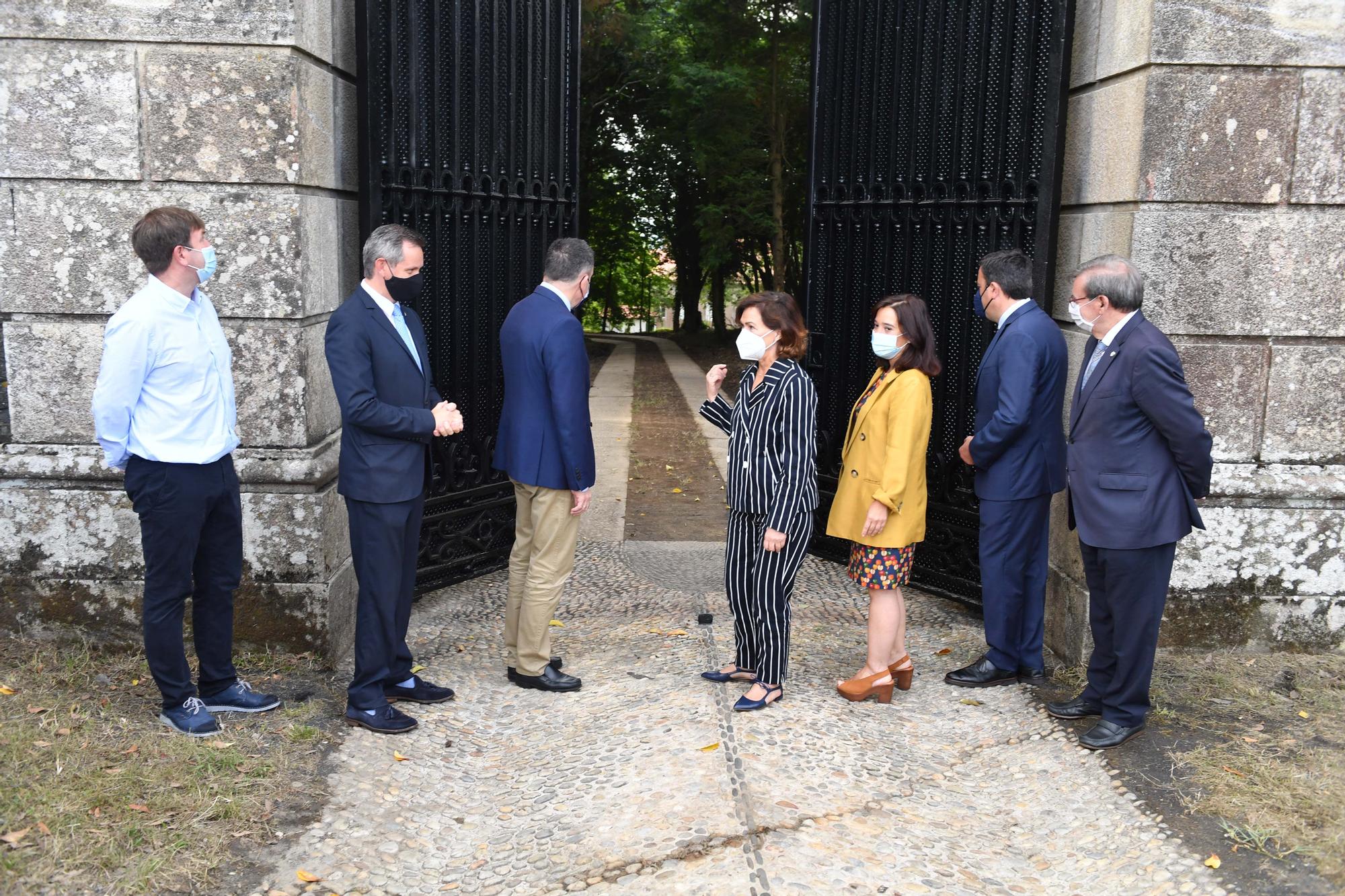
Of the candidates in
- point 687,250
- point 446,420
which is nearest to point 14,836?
point 446,420

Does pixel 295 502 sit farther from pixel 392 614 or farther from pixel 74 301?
pixel 74 301

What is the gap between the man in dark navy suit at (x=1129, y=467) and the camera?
415cm

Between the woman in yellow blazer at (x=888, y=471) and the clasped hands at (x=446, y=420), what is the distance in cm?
161

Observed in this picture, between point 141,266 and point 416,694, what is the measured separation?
2.15m

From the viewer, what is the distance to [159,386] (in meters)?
4.07

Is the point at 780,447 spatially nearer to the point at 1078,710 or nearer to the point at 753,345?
the point at 753,345

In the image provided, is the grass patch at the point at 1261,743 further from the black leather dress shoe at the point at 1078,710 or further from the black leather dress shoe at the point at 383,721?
the black leather dress shoe at the point at 383,721

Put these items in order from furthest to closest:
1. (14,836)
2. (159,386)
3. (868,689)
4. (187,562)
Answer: (868,689), (187,562), (159,386), (14,836)

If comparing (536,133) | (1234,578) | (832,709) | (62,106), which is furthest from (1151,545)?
(62,106)

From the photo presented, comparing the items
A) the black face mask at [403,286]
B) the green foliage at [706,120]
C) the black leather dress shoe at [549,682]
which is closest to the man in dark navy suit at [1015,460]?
the black leather dress shoe at [549,682]

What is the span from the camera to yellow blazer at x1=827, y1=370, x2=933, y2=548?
456cm

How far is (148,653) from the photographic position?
13.9 ft

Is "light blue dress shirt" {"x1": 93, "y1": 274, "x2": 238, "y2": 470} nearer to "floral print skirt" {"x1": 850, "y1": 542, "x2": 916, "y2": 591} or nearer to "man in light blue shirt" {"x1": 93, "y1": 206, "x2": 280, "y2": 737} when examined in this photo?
"man in light blue shirt" {"x1": 93, "y1": 206, "x2": 280, "y2": 737}

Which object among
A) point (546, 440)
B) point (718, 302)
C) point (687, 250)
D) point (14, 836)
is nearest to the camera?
point (14, 836)
